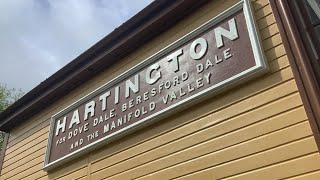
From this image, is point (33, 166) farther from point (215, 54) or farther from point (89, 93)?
point (215, 54)

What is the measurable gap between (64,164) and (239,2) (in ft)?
13.8

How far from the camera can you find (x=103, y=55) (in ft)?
21.8

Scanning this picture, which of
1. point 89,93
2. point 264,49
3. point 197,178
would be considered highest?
point 89,93

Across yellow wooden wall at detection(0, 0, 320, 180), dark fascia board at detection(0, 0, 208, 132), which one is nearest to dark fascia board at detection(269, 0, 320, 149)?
yellow wooden wall at detection(0, 0, 320, 180)

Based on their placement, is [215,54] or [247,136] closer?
[247,136]

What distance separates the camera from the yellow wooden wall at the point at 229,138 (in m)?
3.58

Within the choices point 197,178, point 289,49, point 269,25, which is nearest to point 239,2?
point 269,25

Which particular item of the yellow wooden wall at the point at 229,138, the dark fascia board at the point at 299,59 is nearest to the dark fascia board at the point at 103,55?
the yellow wooden wall at the point at 229,138

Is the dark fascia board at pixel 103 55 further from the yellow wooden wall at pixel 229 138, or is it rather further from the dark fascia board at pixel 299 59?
the dark fascia board at pixel 299 59

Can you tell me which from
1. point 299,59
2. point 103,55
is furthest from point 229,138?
point 103,55

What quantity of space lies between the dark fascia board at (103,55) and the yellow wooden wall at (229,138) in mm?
227

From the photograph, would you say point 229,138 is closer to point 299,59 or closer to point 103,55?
point 299,59

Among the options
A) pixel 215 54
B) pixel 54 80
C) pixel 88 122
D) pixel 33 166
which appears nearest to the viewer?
pixel 215 54

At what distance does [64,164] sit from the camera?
6340mm
